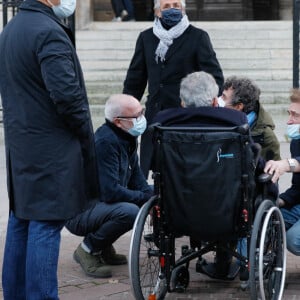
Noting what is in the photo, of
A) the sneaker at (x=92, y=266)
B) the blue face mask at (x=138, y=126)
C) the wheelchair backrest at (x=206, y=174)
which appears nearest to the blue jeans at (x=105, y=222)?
the sneaker at (x=92, y=266)

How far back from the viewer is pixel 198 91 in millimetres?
5188

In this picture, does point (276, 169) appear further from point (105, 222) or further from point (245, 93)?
point (105, 222)

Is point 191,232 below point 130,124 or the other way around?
below

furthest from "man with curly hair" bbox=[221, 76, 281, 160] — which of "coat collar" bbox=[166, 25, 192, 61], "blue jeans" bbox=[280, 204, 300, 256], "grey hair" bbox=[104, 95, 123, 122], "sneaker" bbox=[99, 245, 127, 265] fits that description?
"sneaker" bbox=[99, 245, 127, 265]

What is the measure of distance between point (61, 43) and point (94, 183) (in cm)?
78

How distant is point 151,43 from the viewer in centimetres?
689

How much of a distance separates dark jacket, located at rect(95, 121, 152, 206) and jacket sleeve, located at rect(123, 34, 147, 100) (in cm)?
113

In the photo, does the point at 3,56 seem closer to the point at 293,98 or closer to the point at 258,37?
the point at 293,98

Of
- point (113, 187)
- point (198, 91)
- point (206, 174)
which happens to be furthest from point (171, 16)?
point (206, 174)

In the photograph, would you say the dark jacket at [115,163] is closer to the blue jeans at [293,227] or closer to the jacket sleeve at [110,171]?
the jacket sleeve at [110,171]

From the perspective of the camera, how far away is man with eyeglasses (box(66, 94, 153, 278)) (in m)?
5.76

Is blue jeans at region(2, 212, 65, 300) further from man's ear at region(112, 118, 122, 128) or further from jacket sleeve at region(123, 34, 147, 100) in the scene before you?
jacket sleeve at region(123, 34, 147, 100)

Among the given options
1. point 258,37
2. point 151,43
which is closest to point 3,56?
point 151,43

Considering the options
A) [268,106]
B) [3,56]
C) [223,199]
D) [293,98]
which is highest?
[3,56]
